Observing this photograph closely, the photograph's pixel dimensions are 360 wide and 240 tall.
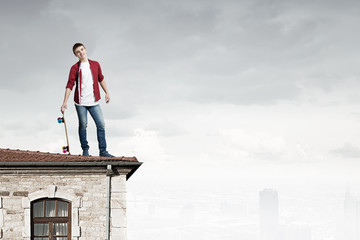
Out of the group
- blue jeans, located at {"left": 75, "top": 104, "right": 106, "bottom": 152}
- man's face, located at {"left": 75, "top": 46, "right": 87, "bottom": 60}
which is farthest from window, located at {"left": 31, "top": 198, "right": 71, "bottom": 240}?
man's face, located at {"left": 75, "top": 46, "right": 87, "bottom": 60}

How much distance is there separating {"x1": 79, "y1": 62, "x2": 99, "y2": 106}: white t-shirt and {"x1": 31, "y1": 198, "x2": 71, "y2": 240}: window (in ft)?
12.8

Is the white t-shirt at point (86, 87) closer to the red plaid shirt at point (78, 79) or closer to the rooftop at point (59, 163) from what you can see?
the red plaid shirt at point (78, 79)

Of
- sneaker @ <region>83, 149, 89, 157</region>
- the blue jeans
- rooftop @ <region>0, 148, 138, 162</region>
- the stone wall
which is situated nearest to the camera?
the stone wall

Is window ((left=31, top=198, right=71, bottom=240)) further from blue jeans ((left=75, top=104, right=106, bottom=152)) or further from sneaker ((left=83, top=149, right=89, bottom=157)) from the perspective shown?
blue jeans ((left=75, top=104, right=106, bottom=152))

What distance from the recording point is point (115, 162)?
51.1 ft

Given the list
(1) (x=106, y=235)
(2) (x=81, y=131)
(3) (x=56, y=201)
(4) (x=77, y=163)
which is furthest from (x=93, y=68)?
(1) (x=106, y=235)

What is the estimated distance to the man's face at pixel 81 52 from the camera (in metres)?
17.3

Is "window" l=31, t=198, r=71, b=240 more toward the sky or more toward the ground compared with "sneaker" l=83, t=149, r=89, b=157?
more toward the ground

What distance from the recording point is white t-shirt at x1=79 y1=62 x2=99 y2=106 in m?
17.4

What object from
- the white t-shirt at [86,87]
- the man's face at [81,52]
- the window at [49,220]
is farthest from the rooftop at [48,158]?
the man's face at [81,52]

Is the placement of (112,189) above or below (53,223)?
above

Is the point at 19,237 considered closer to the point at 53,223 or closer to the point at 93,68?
the point at 53,223

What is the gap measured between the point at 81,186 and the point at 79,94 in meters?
3.66

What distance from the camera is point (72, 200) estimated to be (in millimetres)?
15375
